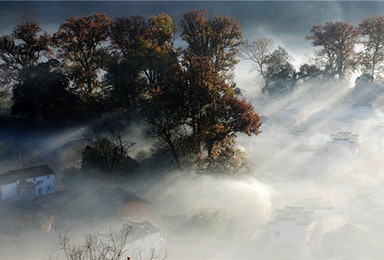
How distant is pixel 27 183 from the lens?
116 ft

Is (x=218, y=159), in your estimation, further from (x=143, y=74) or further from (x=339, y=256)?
(x=143, y=74)

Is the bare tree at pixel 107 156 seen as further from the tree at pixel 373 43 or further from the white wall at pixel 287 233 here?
the tree at pixel 373 43

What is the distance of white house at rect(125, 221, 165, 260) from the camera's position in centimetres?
3045

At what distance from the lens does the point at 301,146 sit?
5059 centimetres

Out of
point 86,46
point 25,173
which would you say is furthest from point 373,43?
point 25,173

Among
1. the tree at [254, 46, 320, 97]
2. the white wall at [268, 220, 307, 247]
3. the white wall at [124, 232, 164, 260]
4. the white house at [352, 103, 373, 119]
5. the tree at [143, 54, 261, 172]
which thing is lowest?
the white wall at [268, 220, 307, 247]

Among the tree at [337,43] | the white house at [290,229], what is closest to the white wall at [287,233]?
the white house at [290,229]

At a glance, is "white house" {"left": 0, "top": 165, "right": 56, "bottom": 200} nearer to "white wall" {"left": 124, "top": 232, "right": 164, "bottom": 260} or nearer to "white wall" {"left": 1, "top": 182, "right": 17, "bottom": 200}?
"white wall" {"left": 1, "top": 182, "right": 17, "bottom": 200}

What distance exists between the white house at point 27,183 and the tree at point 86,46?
10031 mm

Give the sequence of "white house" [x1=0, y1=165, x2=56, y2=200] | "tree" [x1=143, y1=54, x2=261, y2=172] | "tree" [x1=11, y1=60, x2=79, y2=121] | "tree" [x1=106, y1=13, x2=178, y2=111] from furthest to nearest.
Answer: "tree" [x1=106, y1=13, x2=178, y2=111]
"tree" [x1=11, y1=60, x2=79, y2=121]
"white house" [x1=0, y1=165, x2=56, y2=200]
"tree" [x1=143, y1=54, x2=261, y2=172]

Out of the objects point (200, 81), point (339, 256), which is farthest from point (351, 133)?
point (200, 81)

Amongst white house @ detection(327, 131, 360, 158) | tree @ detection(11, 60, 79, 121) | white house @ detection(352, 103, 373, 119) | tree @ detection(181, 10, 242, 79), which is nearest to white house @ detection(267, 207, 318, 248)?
white house @ detection(327, 131, 360, 158)

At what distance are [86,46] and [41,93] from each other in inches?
287

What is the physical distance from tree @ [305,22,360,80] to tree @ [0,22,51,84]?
31362mm
